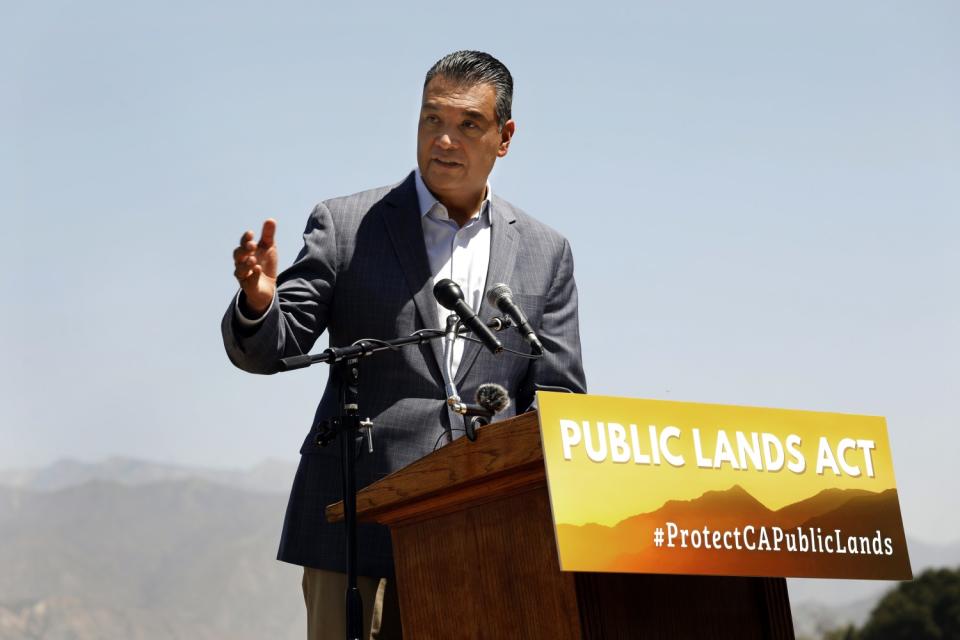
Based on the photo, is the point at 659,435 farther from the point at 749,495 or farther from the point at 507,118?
the point at 507,118

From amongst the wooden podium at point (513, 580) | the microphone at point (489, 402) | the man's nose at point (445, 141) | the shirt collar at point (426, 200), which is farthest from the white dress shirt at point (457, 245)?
the wooden podium at point (513, 580)

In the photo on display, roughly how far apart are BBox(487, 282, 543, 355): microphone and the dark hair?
1.03 metres

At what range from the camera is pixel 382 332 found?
3.84 meters

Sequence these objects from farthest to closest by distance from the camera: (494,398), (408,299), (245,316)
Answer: (408,299), (245,316), (494,398)

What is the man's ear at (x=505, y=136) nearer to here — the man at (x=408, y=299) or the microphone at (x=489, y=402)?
the man at (x=408, y=299)

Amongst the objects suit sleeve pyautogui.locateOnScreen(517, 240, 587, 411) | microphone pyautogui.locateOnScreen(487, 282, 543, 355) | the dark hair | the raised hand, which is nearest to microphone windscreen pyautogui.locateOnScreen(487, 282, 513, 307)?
microphone pyautogui.locateOnScreen(487, 282, 543, 355)

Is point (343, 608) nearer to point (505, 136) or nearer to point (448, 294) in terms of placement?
point (448, 294)

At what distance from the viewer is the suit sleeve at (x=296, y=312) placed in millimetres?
3416

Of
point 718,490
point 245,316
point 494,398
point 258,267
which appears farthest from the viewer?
point 245,316

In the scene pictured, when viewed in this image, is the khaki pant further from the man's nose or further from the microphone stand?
the man's nose

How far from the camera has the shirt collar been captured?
13.4ft

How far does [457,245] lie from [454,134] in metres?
0.35

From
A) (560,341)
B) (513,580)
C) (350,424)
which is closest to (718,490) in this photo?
(513,580)

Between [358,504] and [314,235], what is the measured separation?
1.04 meters
